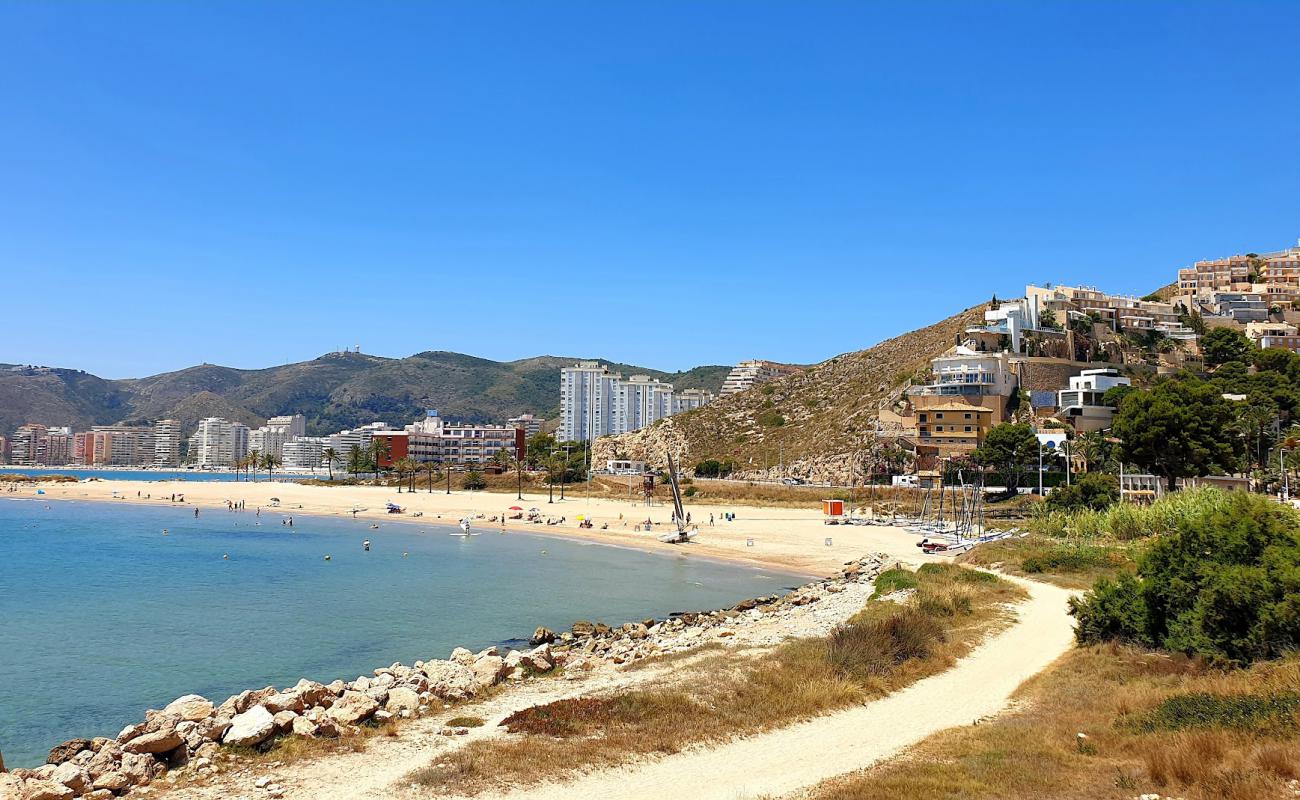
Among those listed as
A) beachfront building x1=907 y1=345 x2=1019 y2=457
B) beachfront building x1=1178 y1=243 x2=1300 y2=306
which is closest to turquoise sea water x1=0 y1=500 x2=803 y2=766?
beachfront building x1=907 y1=345 x2=1019 y2=457

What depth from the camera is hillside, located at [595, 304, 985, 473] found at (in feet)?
302

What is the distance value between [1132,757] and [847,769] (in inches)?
136

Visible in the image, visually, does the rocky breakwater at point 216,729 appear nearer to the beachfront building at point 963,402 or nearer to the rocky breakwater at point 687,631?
the rocky breakwater at point 687,631

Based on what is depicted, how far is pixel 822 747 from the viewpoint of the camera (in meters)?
12.1

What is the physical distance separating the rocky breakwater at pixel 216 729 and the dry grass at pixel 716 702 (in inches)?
99.9

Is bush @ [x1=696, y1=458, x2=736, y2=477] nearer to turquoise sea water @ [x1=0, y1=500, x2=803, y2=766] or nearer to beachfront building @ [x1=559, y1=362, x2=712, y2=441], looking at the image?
turquoise sea water @ [x1=0, y1=500, x2=803, y2=766]

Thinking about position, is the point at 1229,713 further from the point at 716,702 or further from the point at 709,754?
the point at 716,702

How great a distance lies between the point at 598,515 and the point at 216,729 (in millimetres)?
62406

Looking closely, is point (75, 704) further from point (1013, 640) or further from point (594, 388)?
point (594, 388)

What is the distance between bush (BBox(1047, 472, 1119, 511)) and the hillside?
35.2 meters

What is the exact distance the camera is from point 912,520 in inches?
2398

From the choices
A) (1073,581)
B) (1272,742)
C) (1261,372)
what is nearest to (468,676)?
(1272,742)

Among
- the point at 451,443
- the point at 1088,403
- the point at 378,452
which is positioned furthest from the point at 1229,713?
the point at 451,443

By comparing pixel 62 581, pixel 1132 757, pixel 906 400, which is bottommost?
pixel 62 581
